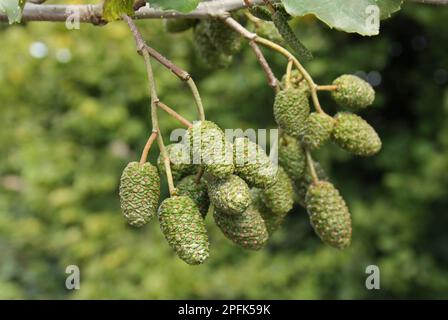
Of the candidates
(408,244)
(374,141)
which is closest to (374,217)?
(408,244)

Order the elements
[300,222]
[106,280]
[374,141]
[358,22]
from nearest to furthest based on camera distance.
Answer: [358,22], [374,141], [106,280], [300,222]

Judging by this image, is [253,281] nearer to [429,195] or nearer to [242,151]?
[429,195]

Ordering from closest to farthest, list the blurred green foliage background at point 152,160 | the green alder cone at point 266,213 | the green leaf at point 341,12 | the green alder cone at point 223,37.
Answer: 1. the green leaf at point 341,12
2. the green alder cone at point 266,213
3. the green alder cone at point 223,37
4. the blurred green foliage background at point 152,160

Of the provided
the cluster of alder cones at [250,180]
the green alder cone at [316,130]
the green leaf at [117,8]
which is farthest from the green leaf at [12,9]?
the green alder cone at [316,130]

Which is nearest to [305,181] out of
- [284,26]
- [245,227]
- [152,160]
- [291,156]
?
[291,156]

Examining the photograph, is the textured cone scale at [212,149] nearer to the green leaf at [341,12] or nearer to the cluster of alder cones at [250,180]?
the cluster of alder cones at [250,180]

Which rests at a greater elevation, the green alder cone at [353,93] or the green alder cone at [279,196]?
the green alder cone at [353,93]

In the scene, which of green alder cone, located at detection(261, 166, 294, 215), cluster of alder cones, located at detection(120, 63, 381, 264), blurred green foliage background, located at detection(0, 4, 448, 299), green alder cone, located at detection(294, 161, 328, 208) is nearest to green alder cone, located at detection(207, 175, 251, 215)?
cluster of alder cones, located at detection(120, 63, 381, 264)
